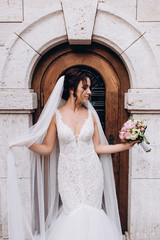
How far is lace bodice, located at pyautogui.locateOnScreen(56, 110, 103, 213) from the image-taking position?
240 cm

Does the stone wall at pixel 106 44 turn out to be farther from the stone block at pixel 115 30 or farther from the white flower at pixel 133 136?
the white flower at pixel 133 136

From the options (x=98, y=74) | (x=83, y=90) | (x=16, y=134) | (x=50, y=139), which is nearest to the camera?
(x=83, y=90)

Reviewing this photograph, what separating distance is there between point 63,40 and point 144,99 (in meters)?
1.26

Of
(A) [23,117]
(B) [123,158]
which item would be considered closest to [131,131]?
(B) [123,158]

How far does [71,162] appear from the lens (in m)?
2.43

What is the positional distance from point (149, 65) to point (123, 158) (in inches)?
50.6

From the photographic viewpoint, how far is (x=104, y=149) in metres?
2.57

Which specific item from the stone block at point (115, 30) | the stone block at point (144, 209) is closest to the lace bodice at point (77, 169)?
the stone block at point (144, 209)

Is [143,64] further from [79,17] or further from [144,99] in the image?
[79,17]

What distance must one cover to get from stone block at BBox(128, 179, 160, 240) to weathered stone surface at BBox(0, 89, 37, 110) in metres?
1.67

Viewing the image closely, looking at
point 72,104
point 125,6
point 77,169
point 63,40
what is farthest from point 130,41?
point 77,169

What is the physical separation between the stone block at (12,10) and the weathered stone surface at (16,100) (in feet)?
2.95

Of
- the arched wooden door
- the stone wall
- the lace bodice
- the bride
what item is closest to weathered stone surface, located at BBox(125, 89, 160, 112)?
the stone wall

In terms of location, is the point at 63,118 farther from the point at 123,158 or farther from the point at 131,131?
the point at 123,158
